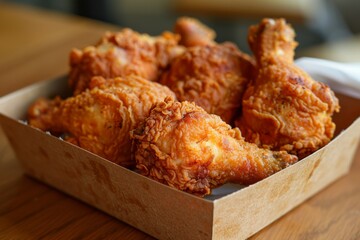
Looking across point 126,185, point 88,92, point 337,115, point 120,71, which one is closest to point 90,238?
point 126,185

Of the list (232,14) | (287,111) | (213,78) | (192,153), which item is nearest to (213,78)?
(213,78)

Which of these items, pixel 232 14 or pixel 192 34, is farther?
pixel 232 14

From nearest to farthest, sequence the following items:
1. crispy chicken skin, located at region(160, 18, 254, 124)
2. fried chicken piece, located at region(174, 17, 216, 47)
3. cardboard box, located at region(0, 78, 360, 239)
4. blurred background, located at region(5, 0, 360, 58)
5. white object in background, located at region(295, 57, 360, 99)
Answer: cardboard box, located at region(0, 78, 360, 239) → crispy chicken skin, located at region(160, 18, 254, 124) → white object in background, located at region(295, 57, 360, 99) → fried chicken piece, located at region(174, 17, 216, 47) → blurred background, located at region(5, 0, 360, 58)

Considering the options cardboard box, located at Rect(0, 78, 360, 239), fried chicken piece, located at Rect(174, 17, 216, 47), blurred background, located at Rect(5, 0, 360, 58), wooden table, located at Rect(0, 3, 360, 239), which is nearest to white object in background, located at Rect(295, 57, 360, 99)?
wooden table, located at Rect(0, 3, 360, 239)

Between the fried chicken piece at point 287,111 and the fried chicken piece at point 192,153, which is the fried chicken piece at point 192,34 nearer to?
the fried chicken piece at point 287,111

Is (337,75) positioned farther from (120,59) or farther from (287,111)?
(120,59)

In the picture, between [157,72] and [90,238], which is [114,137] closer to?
[90,238]

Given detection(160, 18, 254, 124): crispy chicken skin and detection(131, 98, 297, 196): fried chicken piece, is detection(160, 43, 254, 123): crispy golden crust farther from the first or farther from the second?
detection(131, 98, 297, 196): fried chicken piece
